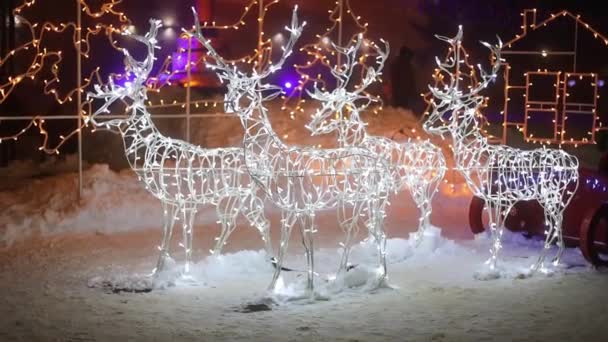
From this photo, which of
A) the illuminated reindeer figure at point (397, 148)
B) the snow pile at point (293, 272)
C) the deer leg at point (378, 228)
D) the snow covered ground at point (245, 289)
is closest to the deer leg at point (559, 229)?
the snow covered ground at point (245, 289)

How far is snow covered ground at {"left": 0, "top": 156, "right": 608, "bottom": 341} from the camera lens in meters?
6.91

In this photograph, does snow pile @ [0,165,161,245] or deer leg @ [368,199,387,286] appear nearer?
deer leg @ [368,199,387,286]

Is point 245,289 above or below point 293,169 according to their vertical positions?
below

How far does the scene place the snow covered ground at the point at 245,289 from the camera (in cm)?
691

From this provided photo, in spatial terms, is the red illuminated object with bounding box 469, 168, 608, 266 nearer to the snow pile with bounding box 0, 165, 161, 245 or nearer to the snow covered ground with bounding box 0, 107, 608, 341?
the snow covered ground with bounding box 0, 107, 608, 341

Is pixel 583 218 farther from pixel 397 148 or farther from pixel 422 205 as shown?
pixel 397 148

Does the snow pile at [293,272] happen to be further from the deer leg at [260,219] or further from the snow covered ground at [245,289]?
the deer leg at [260,219]

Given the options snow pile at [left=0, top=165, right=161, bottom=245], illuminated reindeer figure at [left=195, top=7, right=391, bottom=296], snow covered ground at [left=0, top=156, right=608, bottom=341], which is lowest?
snow covered ground at [left=0, top=156, right=608, bottom=341]

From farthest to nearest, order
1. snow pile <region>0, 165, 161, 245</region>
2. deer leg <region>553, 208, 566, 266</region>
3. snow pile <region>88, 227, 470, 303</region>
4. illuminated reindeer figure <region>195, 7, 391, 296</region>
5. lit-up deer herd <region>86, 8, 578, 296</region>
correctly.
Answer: snow pile <region>0, 165, 161, 245</region>, deer leg <region>553, 208, 566, 266</region>, snow pile <region>88, 227, 470, 303</region>, lit-up deer herd <region>86, 8, 578, 296</region>, illuminated reindeer figure <region>195, 7, 391, 296</region>

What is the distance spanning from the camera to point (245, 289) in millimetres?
8227

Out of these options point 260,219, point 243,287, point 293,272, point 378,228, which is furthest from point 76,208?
point 378,228

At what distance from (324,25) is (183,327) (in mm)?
17121

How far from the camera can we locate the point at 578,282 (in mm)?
8742

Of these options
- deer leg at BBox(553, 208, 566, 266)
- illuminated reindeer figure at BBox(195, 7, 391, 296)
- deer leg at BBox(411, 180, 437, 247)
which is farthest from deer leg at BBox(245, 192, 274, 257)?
deer leg at BBox(553, 208, 566, 266)
